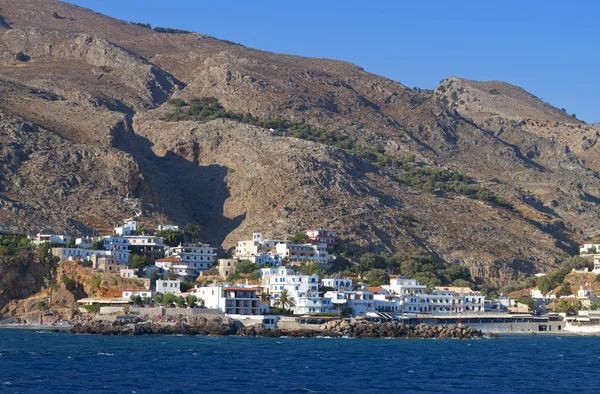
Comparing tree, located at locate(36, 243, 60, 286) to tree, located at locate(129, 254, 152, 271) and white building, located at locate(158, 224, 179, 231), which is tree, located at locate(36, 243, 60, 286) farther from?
white building, located at locate(158, 224, 179, 231)

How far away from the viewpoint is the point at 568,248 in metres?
160

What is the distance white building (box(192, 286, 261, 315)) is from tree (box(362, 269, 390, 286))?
2044 cm

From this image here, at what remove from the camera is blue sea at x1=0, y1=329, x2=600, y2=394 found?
227 ft

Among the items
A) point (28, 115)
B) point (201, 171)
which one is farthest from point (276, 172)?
point (28, 115)

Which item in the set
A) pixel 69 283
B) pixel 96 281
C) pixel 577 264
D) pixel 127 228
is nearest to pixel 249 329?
pixel 96 281

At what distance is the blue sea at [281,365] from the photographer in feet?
227

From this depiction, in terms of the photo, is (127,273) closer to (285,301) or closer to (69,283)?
(69,283)

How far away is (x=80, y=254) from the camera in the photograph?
399 ft

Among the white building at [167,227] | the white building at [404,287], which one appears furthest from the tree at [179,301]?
the white building at [167,227]

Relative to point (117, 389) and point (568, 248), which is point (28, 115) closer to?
point (568, 248)

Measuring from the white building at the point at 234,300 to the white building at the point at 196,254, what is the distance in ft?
56.9

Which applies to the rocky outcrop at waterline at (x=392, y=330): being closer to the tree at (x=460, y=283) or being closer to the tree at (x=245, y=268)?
→ the tree at (x=245, y=268)

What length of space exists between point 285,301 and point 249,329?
829 cm

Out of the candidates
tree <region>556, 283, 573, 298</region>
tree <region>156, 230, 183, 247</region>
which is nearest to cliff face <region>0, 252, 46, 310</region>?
tree <region>156, 230, 183, 247</region>
